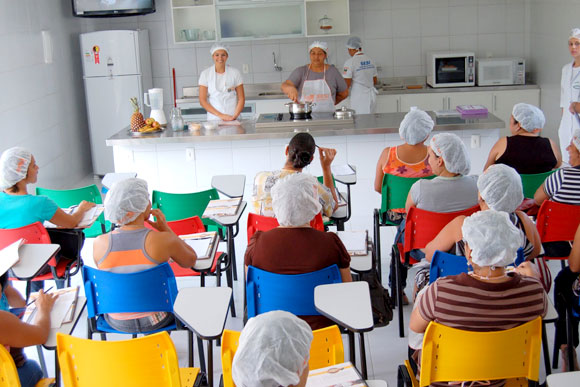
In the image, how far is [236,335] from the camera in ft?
6.50

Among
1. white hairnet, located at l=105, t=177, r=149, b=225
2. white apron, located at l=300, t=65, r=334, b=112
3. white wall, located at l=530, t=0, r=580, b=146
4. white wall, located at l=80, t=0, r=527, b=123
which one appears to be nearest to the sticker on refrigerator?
white wall, located at l=80, t=0, r=527, b=123

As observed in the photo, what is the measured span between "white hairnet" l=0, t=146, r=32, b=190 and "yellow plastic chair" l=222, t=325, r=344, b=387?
206cm

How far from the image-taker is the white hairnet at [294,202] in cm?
263

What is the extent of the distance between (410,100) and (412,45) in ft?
2.65

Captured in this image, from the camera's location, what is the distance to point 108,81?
7.37m

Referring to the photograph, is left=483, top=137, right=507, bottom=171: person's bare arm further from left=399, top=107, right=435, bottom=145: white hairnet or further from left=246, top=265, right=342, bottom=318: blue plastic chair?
left=246, top=265, right=342, bottom=318: blue plastic chair

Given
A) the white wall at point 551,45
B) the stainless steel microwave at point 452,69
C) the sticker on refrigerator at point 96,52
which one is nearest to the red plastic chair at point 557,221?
the white wall at point 551,45

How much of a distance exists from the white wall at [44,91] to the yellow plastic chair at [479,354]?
15.1ft

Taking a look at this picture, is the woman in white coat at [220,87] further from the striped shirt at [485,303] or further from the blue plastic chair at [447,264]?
the striped shirt at [485,303]

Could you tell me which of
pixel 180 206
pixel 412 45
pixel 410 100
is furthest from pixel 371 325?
pixel 412 45

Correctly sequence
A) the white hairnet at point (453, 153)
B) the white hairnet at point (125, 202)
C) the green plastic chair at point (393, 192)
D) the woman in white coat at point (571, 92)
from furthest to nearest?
the woman in white coat at point (571, 92)
the green plastic chair at point (393, 192)
the white hairnet at point (453, 153)
the white hairnet at point (125, 202)

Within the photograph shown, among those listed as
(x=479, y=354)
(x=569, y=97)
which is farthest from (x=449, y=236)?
(x=569, y=97)

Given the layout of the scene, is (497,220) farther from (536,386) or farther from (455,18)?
(455,18)

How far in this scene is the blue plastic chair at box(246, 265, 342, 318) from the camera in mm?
2479
